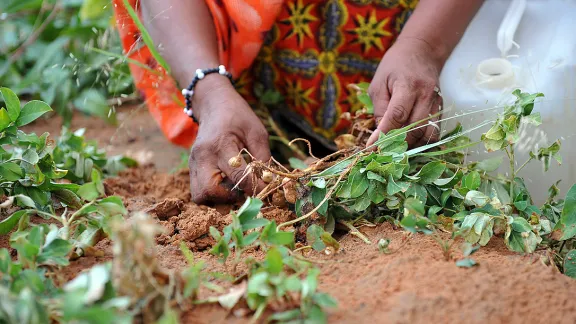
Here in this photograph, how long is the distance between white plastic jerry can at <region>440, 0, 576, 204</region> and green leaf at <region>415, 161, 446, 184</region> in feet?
1.07

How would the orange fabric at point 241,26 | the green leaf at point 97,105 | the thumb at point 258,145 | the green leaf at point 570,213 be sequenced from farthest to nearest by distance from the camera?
the green leaf at point 97,105 < the orange fabric at point 241,26 < the thumb at point 258,145 < the green leaf at point 570,213

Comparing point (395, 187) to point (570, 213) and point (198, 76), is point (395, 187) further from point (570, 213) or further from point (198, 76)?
point (198, 76)

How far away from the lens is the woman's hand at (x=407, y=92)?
140 cm

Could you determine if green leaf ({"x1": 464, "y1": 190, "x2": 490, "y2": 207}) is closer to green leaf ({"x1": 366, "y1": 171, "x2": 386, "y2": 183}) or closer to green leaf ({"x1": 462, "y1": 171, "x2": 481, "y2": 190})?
green leaf ({"x1": 462, "y1": 171, "x2": 481, "y2": 190})

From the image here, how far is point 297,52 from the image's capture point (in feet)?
6.41

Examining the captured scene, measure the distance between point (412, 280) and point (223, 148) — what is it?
617 mm

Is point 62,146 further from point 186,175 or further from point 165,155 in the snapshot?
point 165,155

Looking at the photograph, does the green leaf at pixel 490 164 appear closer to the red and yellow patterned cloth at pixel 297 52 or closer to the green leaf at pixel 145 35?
the red and yellow patterned cloth at pixel 297 52

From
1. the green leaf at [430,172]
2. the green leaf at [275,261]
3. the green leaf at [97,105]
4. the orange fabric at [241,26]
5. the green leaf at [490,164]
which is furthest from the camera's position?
the green leaf at [97,105]

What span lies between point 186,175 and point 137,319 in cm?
103

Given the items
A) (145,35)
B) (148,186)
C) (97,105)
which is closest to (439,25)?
(145,35)

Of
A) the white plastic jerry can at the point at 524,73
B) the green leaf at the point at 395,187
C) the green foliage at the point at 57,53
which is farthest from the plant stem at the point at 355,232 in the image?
the green foliage at the point at 57,53

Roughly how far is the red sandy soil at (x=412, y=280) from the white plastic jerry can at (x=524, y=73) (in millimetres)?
503

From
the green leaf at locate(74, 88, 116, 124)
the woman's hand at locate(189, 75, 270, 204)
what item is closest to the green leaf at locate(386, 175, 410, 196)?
the woman's hand at locate(189, 75, 270, 204)
